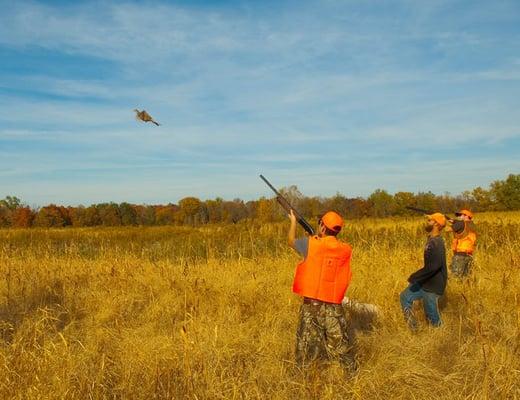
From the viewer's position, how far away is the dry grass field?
12.1 feet

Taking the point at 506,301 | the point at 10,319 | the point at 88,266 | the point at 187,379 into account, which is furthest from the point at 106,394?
the point at 88,266

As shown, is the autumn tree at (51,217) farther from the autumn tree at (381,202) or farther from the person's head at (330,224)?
the person's head at (330,224)

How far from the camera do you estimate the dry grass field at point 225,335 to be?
145 inches

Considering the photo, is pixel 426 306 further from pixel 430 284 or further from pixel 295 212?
pixel 295 212

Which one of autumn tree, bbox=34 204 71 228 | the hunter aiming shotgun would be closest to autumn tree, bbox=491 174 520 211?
autumn tree, bbox=34 204 71 228

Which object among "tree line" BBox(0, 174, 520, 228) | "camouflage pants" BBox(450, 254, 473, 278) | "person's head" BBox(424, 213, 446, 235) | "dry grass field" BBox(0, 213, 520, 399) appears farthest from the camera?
"tree line" BBox(0, 174, 520, 228)

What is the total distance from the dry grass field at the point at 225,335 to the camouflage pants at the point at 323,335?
5.5 inches

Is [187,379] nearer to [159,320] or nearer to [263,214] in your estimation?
[159,320]

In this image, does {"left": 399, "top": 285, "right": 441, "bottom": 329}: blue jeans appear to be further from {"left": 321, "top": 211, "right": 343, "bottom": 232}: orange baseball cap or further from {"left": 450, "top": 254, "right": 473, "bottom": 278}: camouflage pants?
{"left": 450, "top": 254, "right": 473, "bottom": 278}: camouflage pants

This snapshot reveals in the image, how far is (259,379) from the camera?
4.05 meters

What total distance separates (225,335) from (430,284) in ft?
8.43

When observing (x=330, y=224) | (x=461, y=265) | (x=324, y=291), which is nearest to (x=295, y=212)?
(x=330, y=224)

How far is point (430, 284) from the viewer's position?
19.3 ft

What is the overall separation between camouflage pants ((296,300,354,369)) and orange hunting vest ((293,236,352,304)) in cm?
11
